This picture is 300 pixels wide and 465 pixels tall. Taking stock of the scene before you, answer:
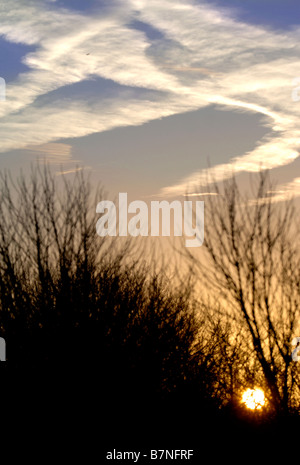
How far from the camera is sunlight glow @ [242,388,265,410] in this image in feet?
59.8

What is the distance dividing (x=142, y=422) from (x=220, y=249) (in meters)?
6.10

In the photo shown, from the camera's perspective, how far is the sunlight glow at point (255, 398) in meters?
18.2

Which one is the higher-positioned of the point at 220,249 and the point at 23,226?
the point at 23,226

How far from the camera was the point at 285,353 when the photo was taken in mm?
14172

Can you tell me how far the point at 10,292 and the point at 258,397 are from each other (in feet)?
25.8

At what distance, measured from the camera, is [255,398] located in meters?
18.5

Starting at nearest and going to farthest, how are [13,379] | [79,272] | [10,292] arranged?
1. [13,379]
2. [10,292]
3. [79,272]

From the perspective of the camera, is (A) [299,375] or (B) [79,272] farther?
(B) [79,272]
